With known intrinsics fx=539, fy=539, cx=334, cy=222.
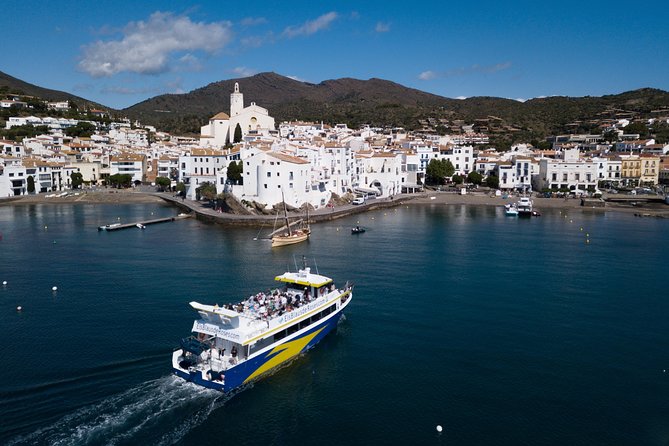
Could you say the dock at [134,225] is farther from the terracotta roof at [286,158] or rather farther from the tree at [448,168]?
the tree at [448,168]

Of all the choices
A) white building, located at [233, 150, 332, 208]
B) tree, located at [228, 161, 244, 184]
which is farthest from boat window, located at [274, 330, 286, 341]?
tree, located at [228, 161, 244, 184]

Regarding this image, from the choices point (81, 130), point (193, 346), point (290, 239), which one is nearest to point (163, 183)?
point (81, 130)

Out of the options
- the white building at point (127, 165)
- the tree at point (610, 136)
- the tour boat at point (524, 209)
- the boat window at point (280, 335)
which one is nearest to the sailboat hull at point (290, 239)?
the boat window at point (280, 335)

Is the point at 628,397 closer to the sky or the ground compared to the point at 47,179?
closer to the ground

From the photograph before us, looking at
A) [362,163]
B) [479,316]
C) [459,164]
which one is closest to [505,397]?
[479,316]

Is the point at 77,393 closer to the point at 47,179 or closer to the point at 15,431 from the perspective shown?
the point at 15,431

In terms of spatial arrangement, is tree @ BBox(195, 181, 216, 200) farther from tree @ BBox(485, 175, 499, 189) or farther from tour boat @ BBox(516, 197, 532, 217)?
tree @ BBox(485, 175, 499, 189)

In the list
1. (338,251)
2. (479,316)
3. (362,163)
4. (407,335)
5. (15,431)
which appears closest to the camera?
(15,431)
